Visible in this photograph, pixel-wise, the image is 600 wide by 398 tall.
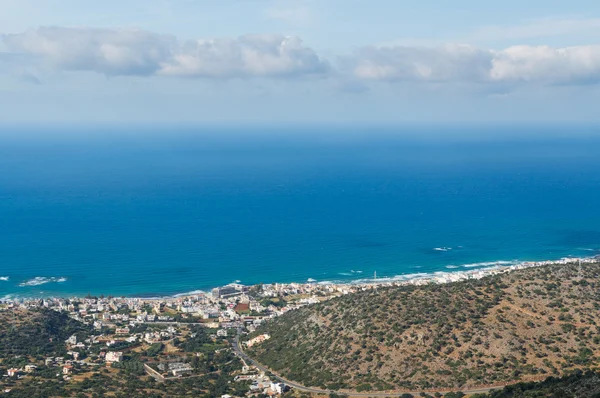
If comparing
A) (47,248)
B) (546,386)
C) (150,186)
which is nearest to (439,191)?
(150,186)

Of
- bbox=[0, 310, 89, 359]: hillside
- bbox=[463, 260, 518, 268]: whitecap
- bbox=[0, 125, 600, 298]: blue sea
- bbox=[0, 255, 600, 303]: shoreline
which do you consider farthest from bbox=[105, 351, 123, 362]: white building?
bbox=[463, 260, 518, 268]: whitecap

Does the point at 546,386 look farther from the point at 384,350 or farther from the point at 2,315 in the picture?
the point at 2,315

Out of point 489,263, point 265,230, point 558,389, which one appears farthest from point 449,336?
point 265,230

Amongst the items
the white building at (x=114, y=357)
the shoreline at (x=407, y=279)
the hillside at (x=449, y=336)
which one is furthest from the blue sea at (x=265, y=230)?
the hillside at (x=449, y=336)

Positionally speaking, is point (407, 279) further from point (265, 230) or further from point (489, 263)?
point (265, 230)

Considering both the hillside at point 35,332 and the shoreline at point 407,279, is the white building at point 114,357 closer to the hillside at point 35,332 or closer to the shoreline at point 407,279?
the hillside at point 35,332

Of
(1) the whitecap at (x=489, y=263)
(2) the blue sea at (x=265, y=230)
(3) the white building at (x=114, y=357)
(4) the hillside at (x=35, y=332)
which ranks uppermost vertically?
(2) the blue sea at (x=265, y=230)
